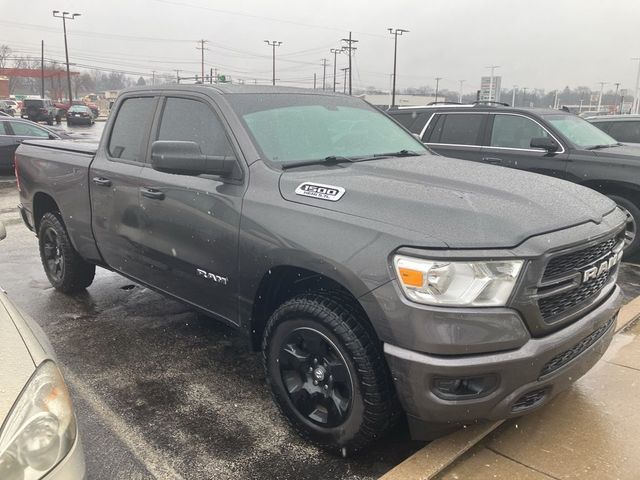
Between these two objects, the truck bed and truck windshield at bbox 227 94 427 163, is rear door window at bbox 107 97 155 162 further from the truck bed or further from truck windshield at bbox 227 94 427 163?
truck windshield at bbox 227 94 427 163

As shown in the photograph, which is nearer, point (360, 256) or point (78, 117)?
point (360, 256)

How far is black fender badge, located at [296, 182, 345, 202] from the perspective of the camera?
8.86 ft

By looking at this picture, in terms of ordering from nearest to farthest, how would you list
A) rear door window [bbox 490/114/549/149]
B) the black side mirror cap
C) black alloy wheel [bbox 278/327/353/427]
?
black alloy wheel [bbox 278/327/353/427] < the black side mirror cap < rear door window [bbox 490/114/549/149]

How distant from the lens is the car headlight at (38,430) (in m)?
1.53

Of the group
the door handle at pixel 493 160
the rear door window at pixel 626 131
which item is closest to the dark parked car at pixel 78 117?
the rear door window at pixel 626 131

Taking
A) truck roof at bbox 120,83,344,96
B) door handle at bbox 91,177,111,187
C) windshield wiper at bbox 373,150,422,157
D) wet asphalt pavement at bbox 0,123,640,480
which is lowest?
wet asphalt pavement at bbox 0,123,640,480

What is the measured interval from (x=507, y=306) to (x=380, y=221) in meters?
0.64

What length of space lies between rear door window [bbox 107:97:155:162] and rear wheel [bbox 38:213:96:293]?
116 centimetres

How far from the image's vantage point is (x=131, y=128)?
4.20m

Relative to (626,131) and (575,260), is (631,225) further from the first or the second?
(575,260)

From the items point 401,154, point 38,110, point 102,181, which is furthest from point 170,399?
point 38,110

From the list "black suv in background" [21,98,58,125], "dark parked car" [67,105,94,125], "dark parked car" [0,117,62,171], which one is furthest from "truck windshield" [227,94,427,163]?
"black suv in background" [21,98,58,125]

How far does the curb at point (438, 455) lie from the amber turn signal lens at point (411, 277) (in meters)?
0.91

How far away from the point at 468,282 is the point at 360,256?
1.56ft
